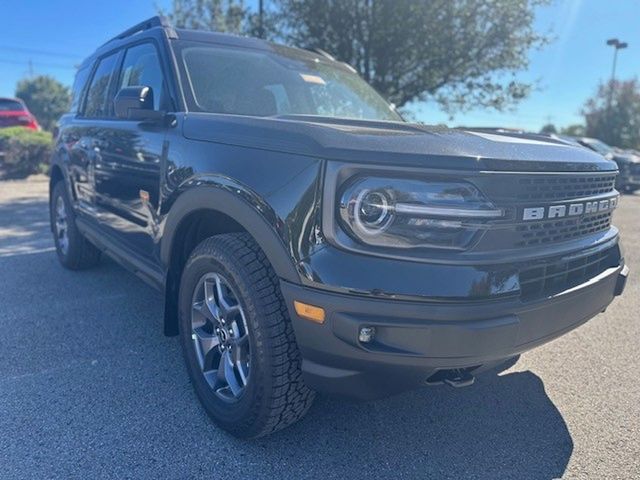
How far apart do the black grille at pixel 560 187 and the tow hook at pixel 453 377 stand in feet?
2.33

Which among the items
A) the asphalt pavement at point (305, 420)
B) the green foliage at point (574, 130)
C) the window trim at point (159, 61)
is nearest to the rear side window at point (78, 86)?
the window trim at point (159, 61)

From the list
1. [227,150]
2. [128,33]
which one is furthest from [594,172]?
[128,33]

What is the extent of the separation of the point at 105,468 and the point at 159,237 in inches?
47.9

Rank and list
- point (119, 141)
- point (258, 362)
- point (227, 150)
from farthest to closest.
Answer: point (119, 141) < point (227, 150) < point (258, 362)

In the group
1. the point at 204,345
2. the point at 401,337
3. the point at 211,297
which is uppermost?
the point at 401,337

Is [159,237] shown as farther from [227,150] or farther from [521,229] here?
[521,229]

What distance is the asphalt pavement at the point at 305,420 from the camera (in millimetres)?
2234

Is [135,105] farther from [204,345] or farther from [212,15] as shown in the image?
[212,15]

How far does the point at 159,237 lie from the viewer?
115 inches

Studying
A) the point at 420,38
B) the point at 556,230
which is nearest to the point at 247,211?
the point at 556,230

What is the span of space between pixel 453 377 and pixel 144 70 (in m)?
2.75

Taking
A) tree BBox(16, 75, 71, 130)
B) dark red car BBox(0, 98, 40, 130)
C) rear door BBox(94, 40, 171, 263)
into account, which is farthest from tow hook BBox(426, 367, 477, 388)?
tree BBox(16, 75, 71, 130)

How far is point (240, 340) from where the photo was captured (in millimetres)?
2314

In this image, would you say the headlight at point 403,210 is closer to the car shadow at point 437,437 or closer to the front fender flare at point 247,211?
the front fender flare at point 247,211
